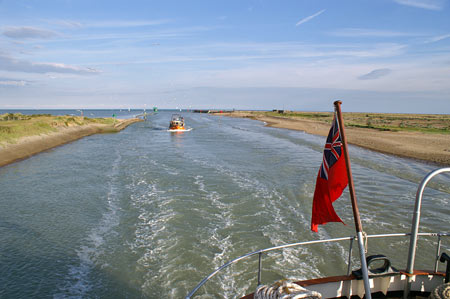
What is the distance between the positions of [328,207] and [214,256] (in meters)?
6.89

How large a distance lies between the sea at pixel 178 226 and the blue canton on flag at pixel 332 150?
5.60 m

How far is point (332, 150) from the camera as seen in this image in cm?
530

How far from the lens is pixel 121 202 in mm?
17062

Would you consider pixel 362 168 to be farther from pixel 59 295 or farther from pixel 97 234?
pixel 59 295

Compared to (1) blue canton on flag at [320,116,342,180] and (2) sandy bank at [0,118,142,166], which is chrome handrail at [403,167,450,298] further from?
(2) sandy bank at [0,118,142,166]

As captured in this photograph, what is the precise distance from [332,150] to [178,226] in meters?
10.1

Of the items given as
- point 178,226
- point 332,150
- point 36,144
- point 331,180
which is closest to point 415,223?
point 331,180

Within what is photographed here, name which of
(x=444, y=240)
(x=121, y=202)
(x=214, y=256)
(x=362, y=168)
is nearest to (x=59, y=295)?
(x=214, y=256)

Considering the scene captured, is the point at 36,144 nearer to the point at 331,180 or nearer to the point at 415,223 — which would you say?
the point at 331,180

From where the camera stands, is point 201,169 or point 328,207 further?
point 201,169

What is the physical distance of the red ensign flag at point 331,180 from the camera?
519 cm

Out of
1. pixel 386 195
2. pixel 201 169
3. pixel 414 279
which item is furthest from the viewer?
pixel 201 169

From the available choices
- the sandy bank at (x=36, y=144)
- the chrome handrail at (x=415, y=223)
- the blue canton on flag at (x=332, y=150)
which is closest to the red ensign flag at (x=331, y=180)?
the blue canton on flag at (x=332, y=150)

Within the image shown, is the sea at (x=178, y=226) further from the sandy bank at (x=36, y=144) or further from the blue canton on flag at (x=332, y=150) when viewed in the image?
the sandy bank at (x=36, y=144)
